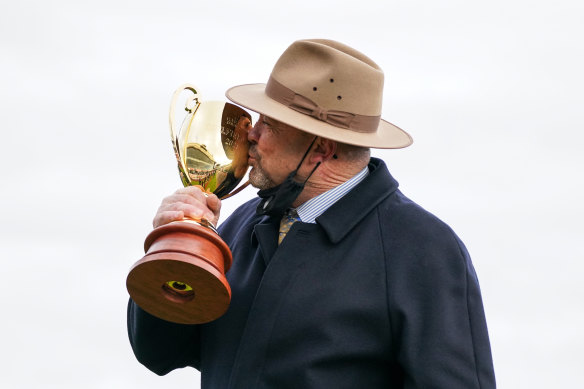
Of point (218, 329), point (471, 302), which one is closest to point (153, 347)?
point (218, 329)

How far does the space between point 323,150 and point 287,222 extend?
1.08 ft

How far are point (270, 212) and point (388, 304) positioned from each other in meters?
0.63

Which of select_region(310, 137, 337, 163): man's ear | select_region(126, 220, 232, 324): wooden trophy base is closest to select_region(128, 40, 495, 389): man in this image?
select_region(310, 137, 337, 163): man's ear

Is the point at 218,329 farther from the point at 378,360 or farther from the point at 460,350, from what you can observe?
the point at 460,350

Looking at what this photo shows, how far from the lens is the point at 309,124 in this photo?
406 centimetres

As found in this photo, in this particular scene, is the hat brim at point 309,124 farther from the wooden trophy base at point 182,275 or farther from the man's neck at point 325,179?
the wooden trophy base at point 182,275

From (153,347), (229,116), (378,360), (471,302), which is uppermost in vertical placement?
(229,116)

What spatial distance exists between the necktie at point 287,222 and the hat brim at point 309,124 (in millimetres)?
392

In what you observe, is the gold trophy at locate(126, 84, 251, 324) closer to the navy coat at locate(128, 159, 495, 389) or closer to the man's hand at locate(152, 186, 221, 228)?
the man's hand at locate(152, 186, 221, 228)

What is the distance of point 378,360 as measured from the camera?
3.92 m

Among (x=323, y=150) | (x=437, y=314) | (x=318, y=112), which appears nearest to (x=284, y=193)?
(x=323, y=150)

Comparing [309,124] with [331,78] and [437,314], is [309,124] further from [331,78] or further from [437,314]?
[437,314]

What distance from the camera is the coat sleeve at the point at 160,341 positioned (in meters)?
4.32

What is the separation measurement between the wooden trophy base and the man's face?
39 centimetres
